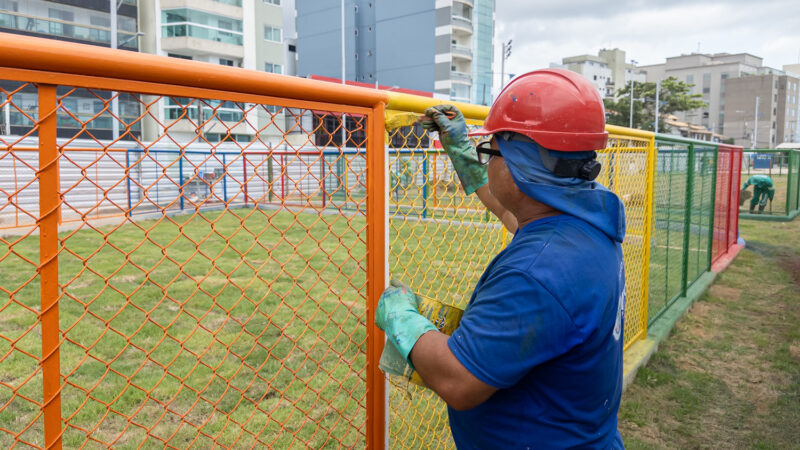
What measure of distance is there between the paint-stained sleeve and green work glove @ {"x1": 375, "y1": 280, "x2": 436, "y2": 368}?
0.18 meters

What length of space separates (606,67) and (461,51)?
68554mm

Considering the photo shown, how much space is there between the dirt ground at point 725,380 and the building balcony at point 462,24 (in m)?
47.3

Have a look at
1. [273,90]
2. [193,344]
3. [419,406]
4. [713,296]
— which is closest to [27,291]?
[193,344]

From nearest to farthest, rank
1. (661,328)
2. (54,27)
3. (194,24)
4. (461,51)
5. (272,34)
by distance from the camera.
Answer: (661,328) → (54,27) → (194,24) → (272,34) → (461,51)

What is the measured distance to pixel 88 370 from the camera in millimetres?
4434

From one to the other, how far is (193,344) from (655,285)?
539cm

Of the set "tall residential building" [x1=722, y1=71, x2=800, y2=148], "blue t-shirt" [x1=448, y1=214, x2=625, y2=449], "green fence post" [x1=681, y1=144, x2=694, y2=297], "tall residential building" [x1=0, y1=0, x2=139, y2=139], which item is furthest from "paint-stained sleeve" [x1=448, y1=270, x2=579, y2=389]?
"tall residential building" [x1=722, y1=71, x2=800, y2=148]

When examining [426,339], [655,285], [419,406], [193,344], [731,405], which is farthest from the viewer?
[655,285]

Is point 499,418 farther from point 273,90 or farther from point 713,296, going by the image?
point 713,296

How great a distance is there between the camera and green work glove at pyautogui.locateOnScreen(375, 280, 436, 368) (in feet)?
4.92

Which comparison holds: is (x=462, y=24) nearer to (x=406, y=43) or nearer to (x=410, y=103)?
(x=406, y=43)

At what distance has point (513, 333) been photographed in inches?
51.8

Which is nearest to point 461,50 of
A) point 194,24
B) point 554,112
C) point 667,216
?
point 194,24

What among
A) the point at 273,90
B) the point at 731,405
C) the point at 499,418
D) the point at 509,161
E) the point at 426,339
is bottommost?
the point at 731,405
